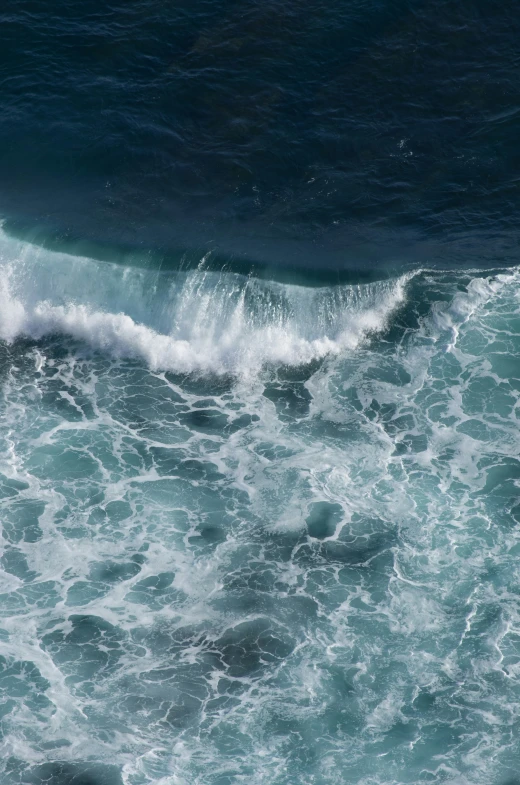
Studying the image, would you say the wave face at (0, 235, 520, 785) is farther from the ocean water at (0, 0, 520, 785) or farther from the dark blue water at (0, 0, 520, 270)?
the dark blue water at (0, 0, 520, 270)

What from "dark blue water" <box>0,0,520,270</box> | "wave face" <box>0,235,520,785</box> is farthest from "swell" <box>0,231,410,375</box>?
"dark blue water" <box>0,0,520,270</box>

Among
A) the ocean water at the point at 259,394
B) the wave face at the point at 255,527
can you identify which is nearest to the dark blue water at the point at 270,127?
the ocean water at the point at 259,394

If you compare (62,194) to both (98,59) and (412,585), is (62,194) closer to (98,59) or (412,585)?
(98,59)

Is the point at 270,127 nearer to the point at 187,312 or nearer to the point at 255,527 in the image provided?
the point at 187,312

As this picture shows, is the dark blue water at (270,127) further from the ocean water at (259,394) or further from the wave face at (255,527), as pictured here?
the wave face at (255,527)

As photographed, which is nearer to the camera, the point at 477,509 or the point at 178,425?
the point at 477,509

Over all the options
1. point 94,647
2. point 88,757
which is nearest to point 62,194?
point 94,647
